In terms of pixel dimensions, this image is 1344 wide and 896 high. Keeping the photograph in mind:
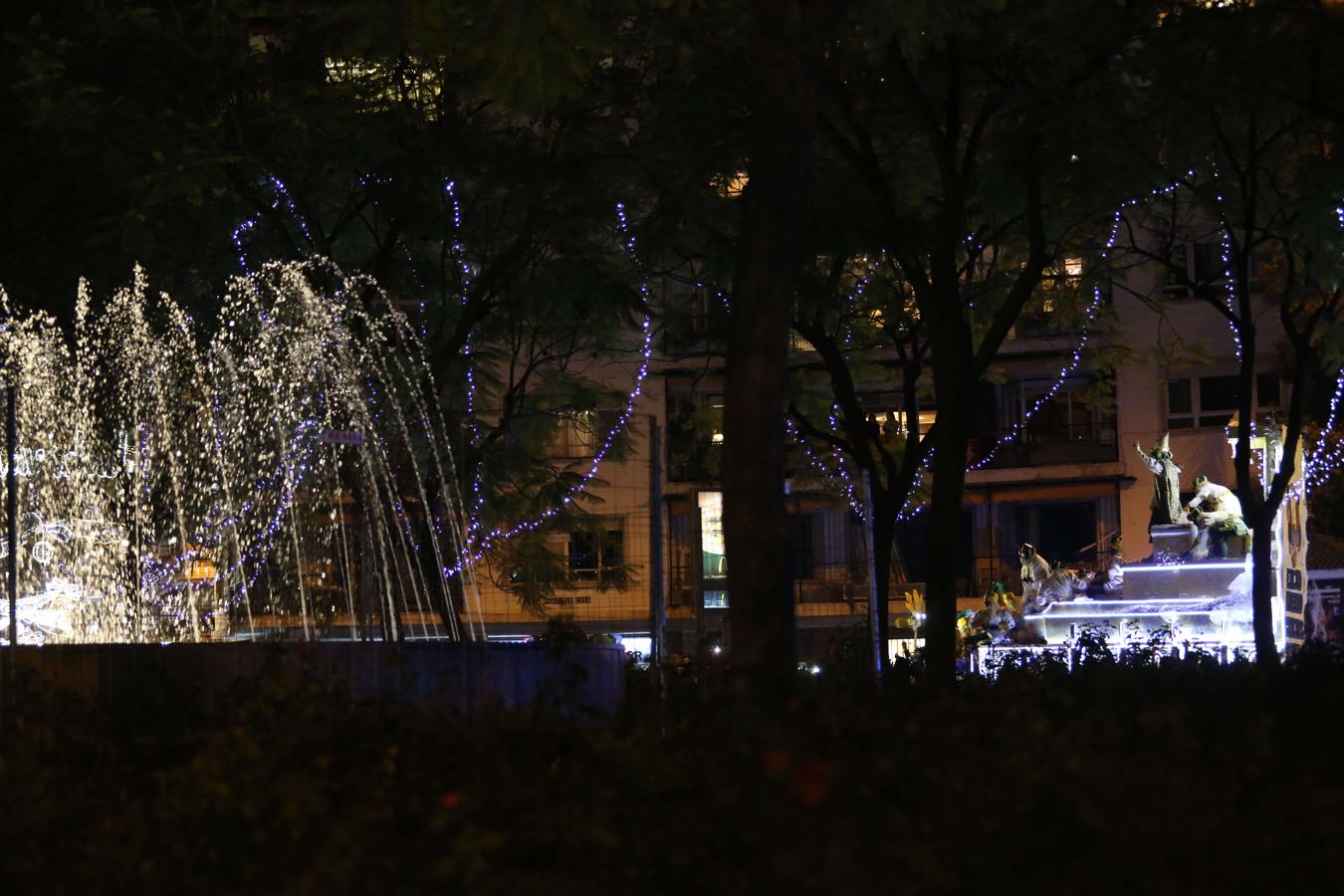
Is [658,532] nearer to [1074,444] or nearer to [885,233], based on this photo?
[885,233]

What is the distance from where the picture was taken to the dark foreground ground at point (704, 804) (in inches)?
218

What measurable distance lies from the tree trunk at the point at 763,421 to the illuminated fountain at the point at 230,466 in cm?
1117

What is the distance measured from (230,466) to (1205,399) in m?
27.5

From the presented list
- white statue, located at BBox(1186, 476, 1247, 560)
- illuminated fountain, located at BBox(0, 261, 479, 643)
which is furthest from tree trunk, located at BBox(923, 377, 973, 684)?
white statue, located at BBox(1186, 476, 1247, 560)

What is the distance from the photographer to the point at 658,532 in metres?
17.2

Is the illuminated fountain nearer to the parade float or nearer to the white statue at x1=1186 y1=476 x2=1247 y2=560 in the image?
the parade float

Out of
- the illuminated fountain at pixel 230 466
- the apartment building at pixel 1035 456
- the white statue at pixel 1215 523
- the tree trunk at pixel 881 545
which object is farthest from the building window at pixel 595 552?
the white statue at pixel 1215 523

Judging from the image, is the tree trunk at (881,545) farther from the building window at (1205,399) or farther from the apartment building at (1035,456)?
the building window at (1205,399)

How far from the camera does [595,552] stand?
30766 millimetres

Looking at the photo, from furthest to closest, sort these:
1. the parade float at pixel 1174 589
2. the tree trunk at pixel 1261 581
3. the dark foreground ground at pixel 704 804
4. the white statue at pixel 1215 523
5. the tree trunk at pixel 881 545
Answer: the white statue at pixel 1215 523
the parade float at pixel 1174 589
the tree trunk at pixel 881 545
the tree trunk at pixel 1261 581
the dark foreground ground at pixel 704 804

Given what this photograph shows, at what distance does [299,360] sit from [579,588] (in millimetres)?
9682

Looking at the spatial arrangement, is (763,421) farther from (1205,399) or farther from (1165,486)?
(1205,399)

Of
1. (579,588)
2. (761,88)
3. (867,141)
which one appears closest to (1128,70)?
(867,141)

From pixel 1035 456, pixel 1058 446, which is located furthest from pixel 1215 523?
pixel 1035 456
